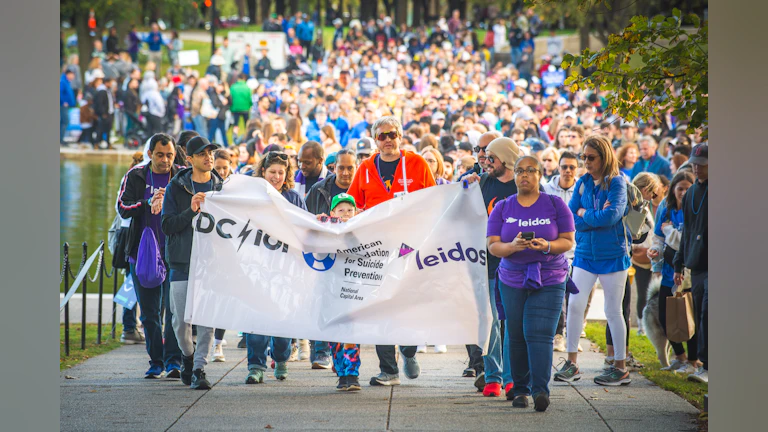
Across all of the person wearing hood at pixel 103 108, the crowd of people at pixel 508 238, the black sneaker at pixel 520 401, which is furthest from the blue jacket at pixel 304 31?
the black sneaker at pixel 520 401

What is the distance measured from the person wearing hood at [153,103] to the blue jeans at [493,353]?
24105mm

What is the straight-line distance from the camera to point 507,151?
8719mm

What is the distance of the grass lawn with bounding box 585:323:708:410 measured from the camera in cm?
873

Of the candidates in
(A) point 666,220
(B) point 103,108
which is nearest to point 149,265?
(A) point 666,220

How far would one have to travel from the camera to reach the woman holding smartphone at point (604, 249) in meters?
9.13

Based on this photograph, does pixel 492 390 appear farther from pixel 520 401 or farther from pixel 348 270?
pixel 348 270

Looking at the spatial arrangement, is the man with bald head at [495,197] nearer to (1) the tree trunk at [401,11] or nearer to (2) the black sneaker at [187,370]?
(2) the black sneaker at [187,370]

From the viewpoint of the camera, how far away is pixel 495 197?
882cm

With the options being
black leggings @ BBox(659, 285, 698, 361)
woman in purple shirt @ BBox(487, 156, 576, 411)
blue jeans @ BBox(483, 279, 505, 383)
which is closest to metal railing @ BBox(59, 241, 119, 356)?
blue jeans @ BBox(483, 279, 505, 383)
